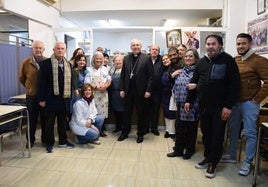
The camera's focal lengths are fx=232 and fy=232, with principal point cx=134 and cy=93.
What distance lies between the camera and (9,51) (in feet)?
12.7

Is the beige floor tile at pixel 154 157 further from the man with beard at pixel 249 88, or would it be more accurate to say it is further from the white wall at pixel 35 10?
the white wall at pixel 35 10

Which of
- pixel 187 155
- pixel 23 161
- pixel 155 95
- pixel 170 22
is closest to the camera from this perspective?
pixel 23 161

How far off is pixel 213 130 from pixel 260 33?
7.86 ft

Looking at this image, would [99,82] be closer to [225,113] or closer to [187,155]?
[187,155]

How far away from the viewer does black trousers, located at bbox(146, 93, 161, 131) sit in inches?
152

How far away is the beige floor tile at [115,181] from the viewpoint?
2.33m

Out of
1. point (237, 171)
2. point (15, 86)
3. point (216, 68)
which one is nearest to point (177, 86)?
point (216, 68)

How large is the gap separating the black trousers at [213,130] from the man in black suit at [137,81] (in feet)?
3.54

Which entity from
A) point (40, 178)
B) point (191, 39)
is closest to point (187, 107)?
point (40, 178)

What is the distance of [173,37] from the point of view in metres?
5.05

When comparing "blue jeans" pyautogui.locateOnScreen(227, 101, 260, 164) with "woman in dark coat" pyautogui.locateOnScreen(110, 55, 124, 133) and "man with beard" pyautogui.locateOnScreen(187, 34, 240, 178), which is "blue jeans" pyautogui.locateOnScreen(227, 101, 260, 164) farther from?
"woman in dark coat" pyautogui.locateOnScreen(110, 55, 124, 133)

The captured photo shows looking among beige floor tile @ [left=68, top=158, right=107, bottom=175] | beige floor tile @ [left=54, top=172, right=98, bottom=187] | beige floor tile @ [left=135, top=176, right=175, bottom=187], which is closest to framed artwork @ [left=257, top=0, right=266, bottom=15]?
beige floor tile @ [left=135, top=176, right=175, bottom=187]

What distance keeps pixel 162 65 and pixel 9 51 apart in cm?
255

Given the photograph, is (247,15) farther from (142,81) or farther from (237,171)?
(237,171)
